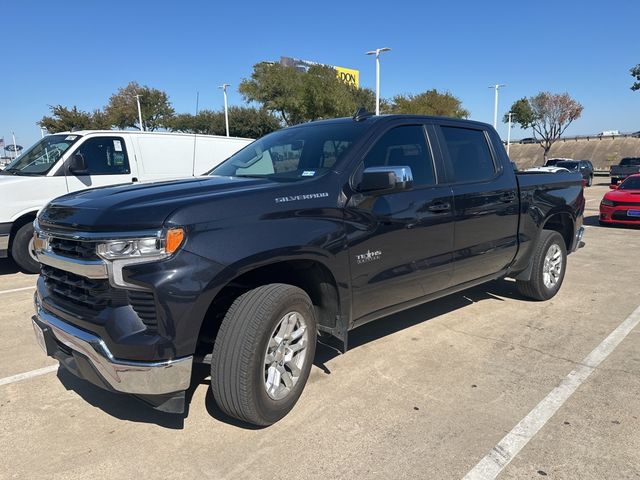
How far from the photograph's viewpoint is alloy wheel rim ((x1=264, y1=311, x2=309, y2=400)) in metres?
2.98

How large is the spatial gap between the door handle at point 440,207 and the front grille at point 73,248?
2.49 meters

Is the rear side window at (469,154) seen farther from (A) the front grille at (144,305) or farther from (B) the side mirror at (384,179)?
(A) the front grille at (144,305)

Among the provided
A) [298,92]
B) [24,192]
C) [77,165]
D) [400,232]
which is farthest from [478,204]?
[298,92]

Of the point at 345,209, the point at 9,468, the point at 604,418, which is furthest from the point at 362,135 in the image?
the point at 9,468

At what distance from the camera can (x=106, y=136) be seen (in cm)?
812

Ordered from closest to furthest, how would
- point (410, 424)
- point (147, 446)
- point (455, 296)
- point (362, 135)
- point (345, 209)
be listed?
point (147, 446) → point (410, 424) → point (345, 209) → point (362, 135) → point (455, 296)

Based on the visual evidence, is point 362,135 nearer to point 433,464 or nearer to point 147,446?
point 433,464

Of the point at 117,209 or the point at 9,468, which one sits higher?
the point at 117,209

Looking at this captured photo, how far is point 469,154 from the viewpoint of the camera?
463cm

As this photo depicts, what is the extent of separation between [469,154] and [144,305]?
3350 millimetres

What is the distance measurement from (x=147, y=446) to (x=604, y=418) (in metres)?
2.85

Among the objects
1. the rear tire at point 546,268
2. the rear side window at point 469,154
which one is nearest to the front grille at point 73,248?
the rear side window at point 469,154

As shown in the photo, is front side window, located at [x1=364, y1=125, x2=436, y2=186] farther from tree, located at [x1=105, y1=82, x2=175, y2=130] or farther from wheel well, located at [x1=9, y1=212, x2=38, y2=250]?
tree, located at [x1=105, y1=82, x2=175, y2=130]

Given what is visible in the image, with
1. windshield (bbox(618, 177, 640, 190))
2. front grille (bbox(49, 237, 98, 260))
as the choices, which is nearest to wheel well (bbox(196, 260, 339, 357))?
front grille (bbox(49, 237, 98, 260))
